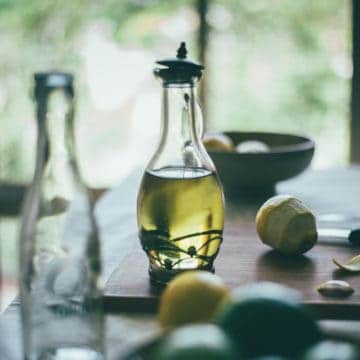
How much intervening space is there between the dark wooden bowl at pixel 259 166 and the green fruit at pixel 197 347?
956mm

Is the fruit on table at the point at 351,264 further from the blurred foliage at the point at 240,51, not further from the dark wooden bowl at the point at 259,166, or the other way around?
the blurred foliage at the point at 240,51

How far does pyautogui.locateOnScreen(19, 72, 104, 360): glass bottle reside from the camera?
854mm

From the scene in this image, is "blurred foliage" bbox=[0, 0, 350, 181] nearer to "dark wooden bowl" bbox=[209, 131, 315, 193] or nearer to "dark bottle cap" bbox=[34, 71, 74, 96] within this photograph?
"dark wooden bowl" bbox=[209, 131, 315, 193]

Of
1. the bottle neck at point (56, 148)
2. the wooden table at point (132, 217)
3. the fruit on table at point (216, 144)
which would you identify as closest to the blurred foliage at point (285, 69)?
the wooden table at point (132, 217)

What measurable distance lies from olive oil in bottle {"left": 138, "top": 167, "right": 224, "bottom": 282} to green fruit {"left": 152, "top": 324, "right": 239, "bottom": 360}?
0.43 meters

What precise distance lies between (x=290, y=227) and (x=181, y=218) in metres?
0.21

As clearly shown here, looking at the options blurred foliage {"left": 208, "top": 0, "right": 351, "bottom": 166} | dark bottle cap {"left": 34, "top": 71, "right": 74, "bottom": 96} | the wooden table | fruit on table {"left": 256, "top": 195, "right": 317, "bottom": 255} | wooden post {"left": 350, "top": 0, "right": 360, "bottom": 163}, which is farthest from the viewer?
blurred foliage {"left": 208, "top": 0, "right": 351, "bottom": 166}

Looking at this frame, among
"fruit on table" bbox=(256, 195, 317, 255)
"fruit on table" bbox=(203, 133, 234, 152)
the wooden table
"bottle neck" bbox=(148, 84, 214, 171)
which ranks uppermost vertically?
"bottle neck" bbox=(148, 84, 214, 171)

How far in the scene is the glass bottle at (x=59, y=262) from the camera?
85cm

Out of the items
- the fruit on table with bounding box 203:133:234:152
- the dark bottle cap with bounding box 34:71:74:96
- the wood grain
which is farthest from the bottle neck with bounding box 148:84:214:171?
the fruit on table with bounding box 203:133:234:152

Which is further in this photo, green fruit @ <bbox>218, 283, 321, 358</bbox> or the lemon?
the lemon

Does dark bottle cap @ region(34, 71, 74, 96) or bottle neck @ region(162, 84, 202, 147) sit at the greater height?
dark bottle cap @ region(34, 71, 74, 96)

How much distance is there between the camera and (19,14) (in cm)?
346

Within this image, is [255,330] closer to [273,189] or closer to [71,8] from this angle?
[273,189]
